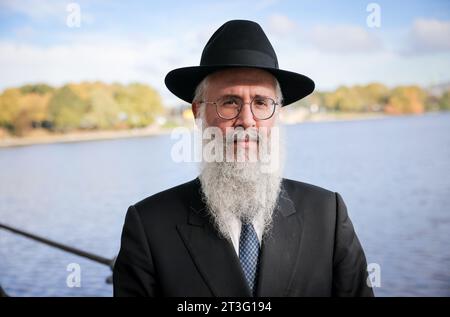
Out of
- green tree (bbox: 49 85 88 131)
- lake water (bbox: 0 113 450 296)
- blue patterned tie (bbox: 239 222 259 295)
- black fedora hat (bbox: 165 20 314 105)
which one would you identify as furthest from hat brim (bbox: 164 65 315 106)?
green tree (bbox: 49 85 88 131)

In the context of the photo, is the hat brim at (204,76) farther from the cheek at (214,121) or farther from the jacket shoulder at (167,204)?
the jacket shoulder at (167,204)

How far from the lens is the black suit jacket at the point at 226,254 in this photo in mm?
1712

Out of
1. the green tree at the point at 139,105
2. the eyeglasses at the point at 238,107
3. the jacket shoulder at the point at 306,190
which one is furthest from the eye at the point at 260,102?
the green tree at the point at 139,105

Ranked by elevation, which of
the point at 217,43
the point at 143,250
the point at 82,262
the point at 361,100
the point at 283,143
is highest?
the point at 361,100

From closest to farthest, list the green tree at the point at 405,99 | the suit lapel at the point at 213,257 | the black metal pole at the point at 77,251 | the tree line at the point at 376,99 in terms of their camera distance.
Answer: the suit lapel at the point at 213,257
the black metal pole at the point at 77,251
the tree line at the point at 376,99
the green tree at the point at 405,99

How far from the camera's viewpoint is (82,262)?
20594mm

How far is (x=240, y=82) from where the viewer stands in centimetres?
172

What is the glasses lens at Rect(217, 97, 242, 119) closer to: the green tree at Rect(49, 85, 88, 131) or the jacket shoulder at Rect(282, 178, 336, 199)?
the jacket shoulder at Rect(282, 178, 336, 199)

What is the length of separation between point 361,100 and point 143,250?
45.5 metres

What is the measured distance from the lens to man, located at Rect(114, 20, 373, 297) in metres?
1.72

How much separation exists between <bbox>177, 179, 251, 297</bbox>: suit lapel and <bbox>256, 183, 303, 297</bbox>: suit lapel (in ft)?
0.28

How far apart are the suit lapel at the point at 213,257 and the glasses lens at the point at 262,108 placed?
449 mm
